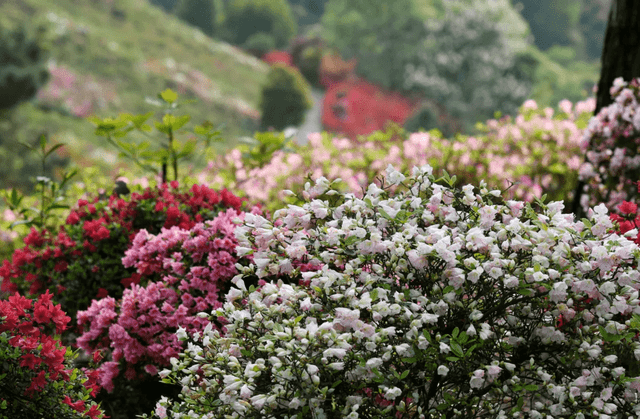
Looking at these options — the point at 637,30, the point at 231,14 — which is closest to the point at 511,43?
the point at 231,14

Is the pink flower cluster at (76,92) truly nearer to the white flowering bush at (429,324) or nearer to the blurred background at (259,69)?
the blurred background at (259,69)

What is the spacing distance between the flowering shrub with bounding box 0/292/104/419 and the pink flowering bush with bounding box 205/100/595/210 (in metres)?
3.67

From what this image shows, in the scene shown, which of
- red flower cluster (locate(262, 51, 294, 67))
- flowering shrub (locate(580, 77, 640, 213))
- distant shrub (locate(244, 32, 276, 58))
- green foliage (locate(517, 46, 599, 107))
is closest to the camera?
flowering shrub (locate(580, 77, 640, 213))

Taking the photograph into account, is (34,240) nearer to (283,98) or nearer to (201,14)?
(283,98)

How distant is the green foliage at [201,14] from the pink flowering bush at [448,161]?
28054 mm

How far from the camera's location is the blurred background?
56.9 ft

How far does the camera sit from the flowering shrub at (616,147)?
480cm

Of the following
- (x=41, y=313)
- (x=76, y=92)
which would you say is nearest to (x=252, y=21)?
(x=76, y=92)

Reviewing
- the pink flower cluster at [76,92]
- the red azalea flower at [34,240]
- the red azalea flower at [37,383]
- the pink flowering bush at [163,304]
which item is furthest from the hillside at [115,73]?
the red azalea flower at [37,383]

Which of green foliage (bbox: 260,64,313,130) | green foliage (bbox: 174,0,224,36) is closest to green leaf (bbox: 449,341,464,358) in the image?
green foliage (bbox: 260,64,313,130)

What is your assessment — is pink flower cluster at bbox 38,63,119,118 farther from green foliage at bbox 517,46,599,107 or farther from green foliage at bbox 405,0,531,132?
green foliage at bbox 517,46,599,107

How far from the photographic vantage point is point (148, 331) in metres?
3.14

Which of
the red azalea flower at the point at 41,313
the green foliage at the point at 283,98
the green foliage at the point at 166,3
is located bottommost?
the red azalea flower at the point at 41,313

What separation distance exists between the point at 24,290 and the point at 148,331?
135 centimetres
